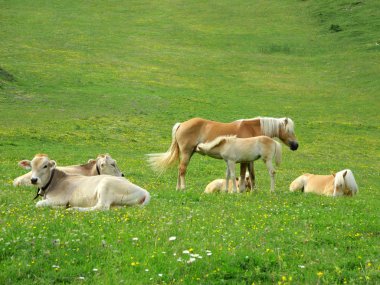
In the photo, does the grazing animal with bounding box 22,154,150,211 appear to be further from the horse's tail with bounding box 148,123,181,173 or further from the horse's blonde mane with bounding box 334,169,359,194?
the horse's blonde mane with bounding box 334,169,359,194

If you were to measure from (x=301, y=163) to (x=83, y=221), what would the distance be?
23.9 m

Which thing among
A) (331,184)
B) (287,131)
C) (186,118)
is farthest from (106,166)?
(186,118)

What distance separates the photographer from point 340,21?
9175 cm

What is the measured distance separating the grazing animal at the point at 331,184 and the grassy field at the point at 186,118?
100 cm

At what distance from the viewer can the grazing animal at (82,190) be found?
12.8 meters

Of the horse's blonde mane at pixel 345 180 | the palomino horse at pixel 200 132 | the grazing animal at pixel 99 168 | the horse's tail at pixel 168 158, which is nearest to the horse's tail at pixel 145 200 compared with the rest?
the grazing animal at pixel 99 168

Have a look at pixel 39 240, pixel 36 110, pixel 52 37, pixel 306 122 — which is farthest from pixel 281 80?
Answer: pixel 39 240

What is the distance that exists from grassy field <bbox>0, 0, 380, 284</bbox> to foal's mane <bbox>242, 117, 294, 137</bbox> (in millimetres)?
3039

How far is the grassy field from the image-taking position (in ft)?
30.4

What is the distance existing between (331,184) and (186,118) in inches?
1051

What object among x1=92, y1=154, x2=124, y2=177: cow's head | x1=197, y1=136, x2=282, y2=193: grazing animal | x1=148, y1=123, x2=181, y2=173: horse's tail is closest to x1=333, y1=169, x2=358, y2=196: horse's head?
x1=197, y1=136, x2=282, y2=193: grazing animal

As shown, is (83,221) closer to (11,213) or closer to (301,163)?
(11,213)

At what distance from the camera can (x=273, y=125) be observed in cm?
1986

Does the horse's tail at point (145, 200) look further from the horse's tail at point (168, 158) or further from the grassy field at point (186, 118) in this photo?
the horse's tail at point (168, 158)
